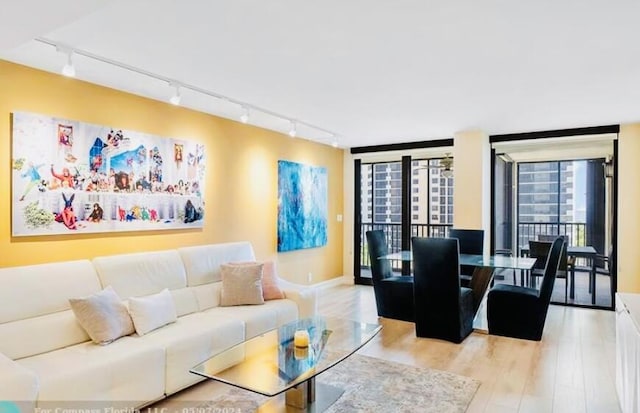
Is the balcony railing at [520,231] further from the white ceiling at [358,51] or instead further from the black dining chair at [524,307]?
the white ceiling at [358,51]

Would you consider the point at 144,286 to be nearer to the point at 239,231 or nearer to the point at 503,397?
the point at 239,231

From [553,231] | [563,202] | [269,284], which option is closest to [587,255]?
[553,231]

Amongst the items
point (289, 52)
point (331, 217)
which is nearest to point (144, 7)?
point (289, 52)

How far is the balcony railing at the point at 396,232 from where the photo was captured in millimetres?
6770

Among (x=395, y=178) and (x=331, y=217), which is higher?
(x=395, y=178)

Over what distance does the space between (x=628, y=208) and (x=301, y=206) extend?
4.32 metres

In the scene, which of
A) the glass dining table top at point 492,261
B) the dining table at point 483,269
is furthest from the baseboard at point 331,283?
the dining table at point 483,269

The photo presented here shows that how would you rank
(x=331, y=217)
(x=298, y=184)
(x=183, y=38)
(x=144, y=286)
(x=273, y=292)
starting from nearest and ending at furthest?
(x=183, y=38) → (x=144, y=286) → (x=273, y=292) → (x=298, y=184) → (x=331, y=217)

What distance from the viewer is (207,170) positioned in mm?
4586

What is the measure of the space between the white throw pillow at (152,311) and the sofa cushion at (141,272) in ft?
0.44

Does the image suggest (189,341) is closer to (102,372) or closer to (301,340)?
(102,372)

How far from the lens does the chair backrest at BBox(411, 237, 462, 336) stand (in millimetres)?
3992

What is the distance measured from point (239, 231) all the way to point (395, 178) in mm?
3172

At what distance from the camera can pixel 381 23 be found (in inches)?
94.5
